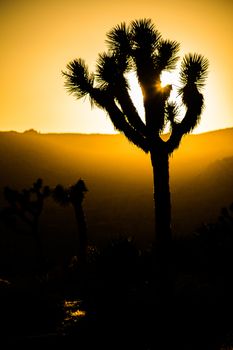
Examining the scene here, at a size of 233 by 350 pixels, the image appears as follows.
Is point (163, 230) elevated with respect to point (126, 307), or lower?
elevated

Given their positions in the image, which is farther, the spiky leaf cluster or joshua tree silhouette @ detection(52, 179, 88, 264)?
joshua tree silhouette @ detection(52, 179, 88, 264)

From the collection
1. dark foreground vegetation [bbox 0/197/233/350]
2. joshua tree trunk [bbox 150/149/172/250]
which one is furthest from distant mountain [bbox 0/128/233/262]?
joshua tree trunk [bbox 150/149/172/250]

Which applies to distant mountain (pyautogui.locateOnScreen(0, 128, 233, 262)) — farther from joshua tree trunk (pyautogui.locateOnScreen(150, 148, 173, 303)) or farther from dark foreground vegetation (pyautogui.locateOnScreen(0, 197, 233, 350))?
joshua tree trunk (pyautogui.locateOnScreen(150, 148, 173, 303))

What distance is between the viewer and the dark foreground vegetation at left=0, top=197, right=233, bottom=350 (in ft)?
25.3

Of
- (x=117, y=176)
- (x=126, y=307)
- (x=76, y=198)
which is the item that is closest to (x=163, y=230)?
(x=126, y=307)

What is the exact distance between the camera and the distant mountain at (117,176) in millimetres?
Result: 40531

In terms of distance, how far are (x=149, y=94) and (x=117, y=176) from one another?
57.6 meters

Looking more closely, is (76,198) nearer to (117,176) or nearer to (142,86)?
(142,86)

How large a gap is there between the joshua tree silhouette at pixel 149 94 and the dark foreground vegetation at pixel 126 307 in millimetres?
Result: 1902

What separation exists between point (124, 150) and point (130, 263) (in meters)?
80.5

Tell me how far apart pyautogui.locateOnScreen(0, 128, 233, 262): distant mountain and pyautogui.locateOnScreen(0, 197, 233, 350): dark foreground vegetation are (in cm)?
2018

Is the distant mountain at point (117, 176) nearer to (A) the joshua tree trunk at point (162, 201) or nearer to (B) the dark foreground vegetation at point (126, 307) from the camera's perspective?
(B) the dark foreground vegetation at point (126, 307)

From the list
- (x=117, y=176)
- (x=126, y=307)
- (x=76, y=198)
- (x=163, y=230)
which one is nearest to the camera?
(x=163, y=230)

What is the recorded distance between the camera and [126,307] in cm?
1038
